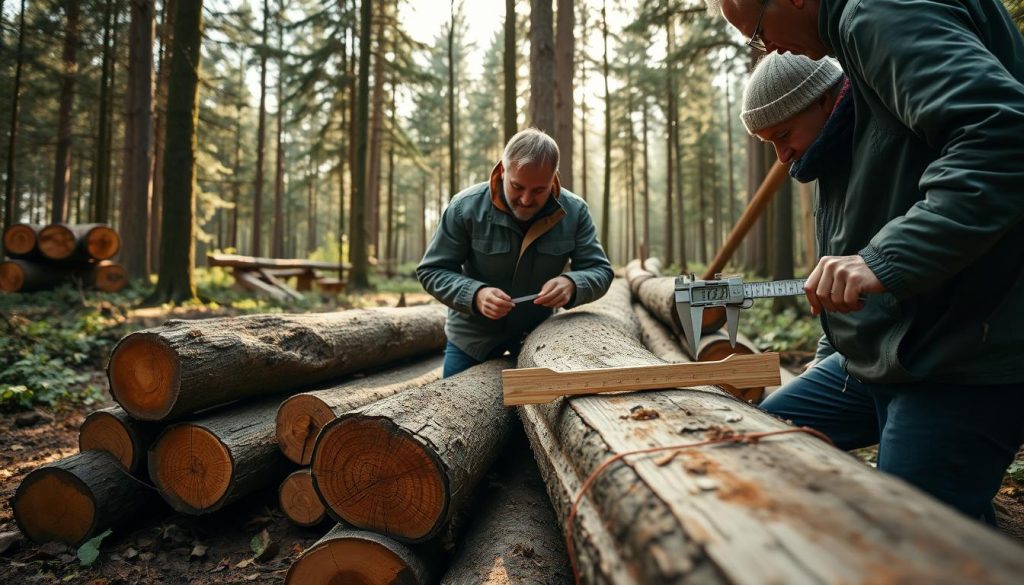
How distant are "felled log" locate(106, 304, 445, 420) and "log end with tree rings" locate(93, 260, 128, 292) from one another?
8.97 metres

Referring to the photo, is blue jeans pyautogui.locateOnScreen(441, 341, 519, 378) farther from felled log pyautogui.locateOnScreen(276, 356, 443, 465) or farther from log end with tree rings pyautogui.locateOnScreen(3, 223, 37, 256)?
log end with tree rings pyautogui.locateOnScreen(3, 223, 37, 256)

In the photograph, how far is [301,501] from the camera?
9.32ft

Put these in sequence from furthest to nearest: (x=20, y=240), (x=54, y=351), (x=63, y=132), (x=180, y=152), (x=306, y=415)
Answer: (x=63, y=132)
(x=20, y=240)
(x=180, y=152)
(x=54, y=351)
(x=306, y=415)

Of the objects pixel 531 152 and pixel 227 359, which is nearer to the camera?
pixel 227 359

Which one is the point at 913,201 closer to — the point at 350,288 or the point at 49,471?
the point at 49,471

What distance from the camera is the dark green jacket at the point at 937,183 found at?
128cm

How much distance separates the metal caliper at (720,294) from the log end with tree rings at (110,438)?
9.68 ft

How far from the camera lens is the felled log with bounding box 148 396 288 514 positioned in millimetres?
2723

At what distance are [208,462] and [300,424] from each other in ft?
1.57

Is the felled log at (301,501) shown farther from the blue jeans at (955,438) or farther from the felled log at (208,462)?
the blue jeans at (955,438)

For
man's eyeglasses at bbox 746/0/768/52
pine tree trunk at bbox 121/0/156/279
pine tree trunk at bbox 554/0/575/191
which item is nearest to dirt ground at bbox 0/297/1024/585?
man's eyeglasses at bbox 746/0/768/52

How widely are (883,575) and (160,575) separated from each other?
3067mm

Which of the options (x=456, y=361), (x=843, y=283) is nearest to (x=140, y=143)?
(x=456, y=361)

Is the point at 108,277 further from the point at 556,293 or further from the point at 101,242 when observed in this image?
the point at 556,293
